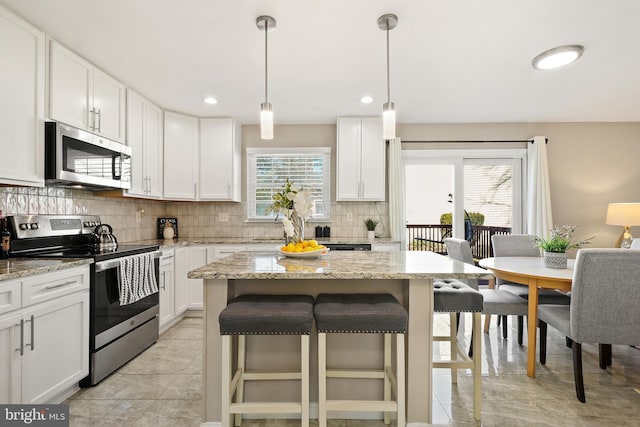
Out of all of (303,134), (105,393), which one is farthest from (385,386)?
(303,134)

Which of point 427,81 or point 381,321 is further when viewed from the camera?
point 427,81

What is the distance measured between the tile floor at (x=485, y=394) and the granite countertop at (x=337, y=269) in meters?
0.92

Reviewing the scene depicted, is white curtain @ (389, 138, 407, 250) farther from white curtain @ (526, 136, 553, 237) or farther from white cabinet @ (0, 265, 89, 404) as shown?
white cabinet @ (0, 265, 89, 404)

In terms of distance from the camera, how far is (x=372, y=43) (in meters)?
2.35

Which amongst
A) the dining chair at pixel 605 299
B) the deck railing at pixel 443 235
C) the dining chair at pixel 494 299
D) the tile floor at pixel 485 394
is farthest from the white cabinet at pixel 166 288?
the dining chair at pixel 605 299

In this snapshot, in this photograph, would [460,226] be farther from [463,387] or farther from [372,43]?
[372,43]

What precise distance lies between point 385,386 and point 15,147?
268 centimetres

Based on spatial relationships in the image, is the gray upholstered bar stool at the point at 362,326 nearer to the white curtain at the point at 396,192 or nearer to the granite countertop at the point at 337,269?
the granite countertop at the point at 337,269

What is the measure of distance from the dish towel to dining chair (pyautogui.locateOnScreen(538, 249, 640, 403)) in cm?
314

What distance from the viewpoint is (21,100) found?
6.73 feet

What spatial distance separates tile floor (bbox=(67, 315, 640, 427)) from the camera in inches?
74.5

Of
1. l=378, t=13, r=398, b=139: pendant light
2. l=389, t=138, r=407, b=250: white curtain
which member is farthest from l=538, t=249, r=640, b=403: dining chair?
l=389, t=138, r=407, b=250: white curtain

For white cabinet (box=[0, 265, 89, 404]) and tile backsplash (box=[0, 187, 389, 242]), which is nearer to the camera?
white cabinet (box=[0, 265, 89, 404])

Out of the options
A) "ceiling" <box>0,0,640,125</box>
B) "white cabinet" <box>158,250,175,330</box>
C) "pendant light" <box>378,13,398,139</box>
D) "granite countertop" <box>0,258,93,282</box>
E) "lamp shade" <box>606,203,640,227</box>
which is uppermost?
"ceiling" <box>0,0,640,125</box>
